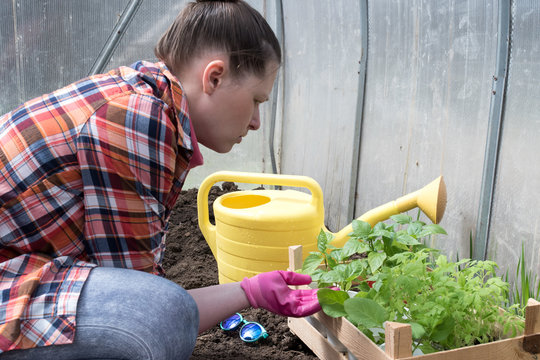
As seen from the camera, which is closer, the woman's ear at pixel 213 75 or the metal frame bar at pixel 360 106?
the woman's ear at pixel 213 75

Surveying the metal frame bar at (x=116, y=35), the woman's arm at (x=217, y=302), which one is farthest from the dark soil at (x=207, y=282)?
the metal frame bar at (x=116, y=35)

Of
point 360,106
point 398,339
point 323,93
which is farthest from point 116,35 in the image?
point 398,339

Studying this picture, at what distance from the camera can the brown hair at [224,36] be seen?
1.33m

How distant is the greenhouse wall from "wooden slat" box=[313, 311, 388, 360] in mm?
740

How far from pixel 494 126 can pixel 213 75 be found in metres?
1.11

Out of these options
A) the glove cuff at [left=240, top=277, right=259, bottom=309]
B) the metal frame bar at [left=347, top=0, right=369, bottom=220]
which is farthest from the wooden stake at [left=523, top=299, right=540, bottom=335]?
the metal frame bar at [left=347, top=0, right=369, bottom=220]

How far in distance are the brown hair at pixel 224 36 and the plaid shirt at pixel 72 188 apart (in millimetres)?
169

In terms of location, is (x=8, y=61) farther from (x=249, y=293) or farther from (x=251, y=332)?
(x=249, y=293)

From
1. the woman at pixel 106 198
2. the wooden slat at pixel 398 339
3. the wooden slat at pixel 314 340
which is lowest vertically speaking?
the wooden slat at pixel 314 340

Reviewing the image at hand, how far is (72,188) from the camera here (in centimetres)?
119

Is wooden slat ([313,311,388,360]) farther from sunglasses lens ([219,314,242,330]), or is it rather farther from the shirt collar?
the shirt collar

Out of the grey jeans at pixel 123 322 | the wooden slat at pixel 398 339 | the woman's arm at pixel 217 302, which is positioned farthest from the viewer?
the woman's arm at pixel 217 302

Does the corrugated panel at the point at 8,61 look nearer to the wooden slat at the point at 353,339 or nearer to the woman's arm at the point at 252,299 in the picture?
the woman's arm at the point at 252,299

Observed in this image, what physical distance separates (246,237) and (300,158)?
1576 millimetres
